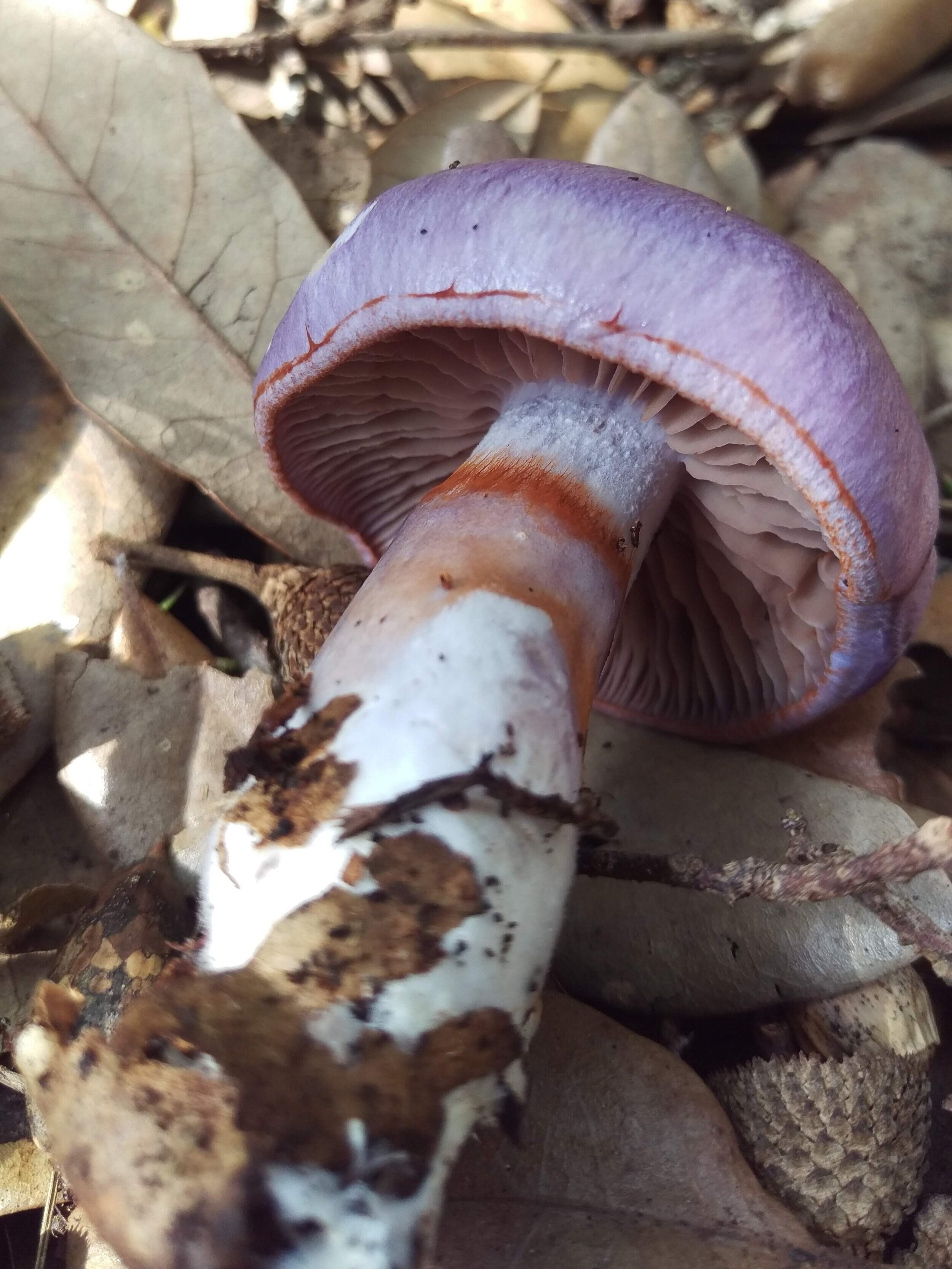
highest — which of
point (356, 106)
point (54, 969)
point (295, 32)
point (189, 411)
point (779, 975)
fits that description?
point (295, 32)

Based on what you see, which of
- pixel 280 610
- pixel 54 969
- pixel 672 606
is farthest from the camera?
pixel 672 606

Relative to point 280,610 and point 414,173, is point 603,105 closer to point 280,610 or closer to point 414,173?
point 414,173

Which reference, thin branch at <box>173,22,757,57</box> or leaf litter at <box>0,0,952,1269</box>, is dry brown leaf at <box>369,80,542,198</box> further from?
thin branch at <box>173,22,757,57</box>

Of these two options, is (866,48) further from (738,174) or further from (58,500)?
(58,500)

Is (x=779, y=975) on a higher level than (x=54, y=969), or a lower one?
lower

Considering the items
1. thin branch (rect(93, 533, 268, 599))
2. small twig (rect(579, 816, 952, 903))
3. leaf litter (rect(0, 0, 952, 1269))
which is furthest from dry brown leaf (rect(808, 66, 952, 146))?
small twig (rect(579, 816, 952, 903))

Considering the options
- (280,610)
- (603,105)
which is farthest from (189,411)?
(603,105)

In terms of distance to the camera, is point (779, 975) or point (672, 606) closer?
point (779, 975)
